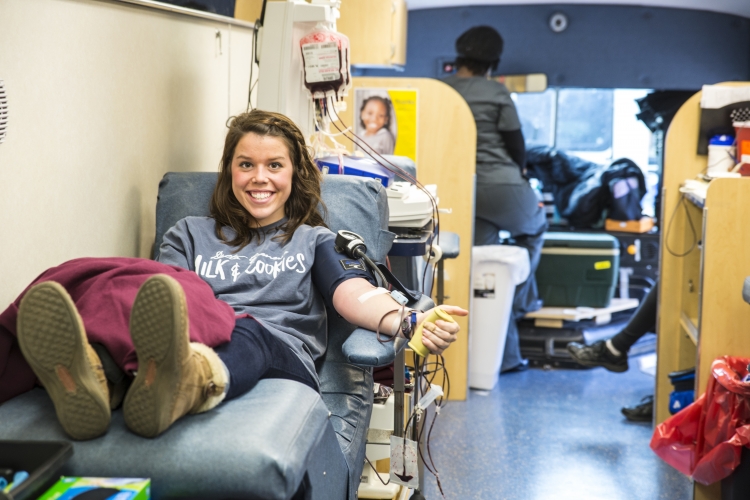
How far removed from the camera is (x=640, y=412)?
320 centimetres

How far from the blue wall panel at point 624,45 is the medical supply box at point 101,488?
434cm

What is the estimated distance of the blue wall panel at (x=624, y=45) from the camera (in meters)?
5.19

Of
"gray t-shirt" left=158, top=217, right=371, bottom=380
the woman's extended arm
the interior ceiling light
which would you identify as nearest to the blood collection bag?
"gray t-shirt" left=158, top=217, right=371, bottom=380

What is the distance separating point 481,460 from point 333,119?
1258mm

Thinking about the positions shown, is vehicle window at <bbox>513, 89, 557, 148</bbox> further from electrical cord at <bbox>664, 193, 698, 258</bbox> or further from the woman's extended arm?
the woman's extended arm

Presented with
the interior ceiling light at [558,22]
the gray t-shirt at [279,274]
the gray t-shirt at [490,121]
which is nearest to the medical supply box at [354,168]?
the gray t-shirt at [279,274]

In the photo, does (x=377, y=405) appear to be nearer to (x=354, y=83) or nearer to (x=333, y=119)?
(x=333, y=119)

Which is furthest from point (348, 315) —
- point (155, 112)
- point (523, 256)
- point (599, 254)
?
point (599, 254)

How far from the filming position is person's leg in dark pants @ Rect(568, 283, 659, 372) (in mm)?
3381

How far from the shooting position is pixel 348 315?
1.76 m

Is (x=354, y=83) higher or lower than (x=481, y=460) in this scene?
higher

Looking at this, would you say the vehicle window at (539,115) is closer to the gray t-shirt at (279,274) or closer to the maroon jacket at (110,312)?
the gray t-shirt at (279,274)

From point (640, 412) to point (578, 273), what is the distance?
125 cm

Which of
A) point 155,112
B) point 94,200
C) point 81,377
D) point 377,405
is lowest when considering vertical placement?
point 377,405
